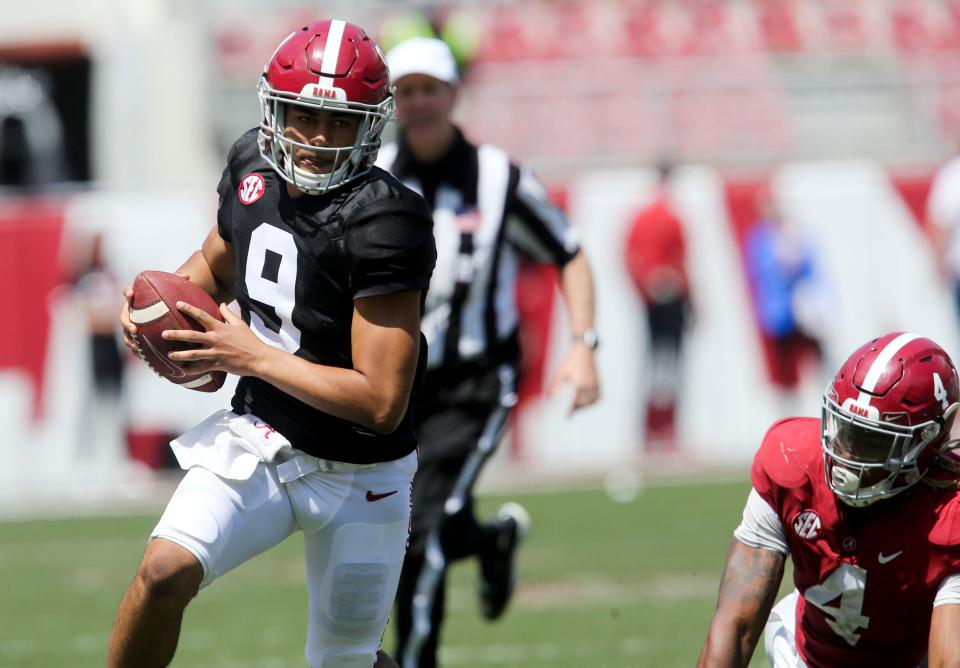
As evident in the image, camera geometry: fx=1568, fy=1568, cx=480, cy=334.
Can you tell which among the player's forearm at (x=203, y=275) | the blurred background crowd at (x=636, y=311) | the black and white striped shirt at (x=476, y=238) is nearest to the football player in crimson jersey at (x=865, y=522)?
the player's forearm at (x=203, y=275)

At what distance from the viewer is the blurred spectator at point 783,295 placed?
11898mm

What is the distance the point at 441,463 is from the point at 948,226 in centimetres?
531

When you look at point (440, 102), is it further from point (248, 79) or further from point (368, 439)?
point (248, 79)

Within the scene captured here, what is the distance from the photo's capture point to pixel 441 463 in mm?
5219

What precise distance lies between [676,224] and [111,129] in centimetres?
690

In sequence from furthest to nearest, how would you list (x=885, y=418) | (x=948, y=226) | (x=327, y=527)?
(x=948, y=226)
(x=327, y=527)
(x=885, y=418)

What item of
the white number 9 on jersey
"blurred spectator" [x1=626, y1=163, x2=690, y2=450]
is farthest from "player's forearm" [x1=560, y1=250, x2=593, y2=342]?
"blurred spectator" [x1=626, y1=163, x2=690, y2=450]

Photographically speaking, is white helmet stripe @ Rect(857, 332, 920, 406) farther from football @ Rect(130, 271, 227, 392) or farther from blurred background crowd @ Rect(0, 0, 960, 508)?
blurred background crowd @ Rect(0, 0, 960, 508)

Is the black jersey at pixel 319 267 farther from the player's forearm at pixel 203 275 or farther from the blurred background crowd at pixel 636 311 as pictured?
the blurred background crowd at pixel 636 311

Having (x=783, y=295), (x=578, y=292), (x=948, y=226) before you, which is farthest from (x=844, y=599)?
(x=783, y=295)

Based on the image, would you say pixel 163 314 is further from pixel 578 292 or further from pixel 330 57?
pixel 578 292

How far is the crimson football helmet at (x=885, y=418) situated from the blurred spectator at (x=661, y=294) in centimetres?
830

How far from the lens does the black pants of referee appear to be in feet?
16.5

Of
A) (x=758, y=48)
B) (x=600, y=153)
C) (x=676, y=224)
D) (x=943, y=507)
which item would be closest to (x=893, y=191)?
(x=676, y=224)
